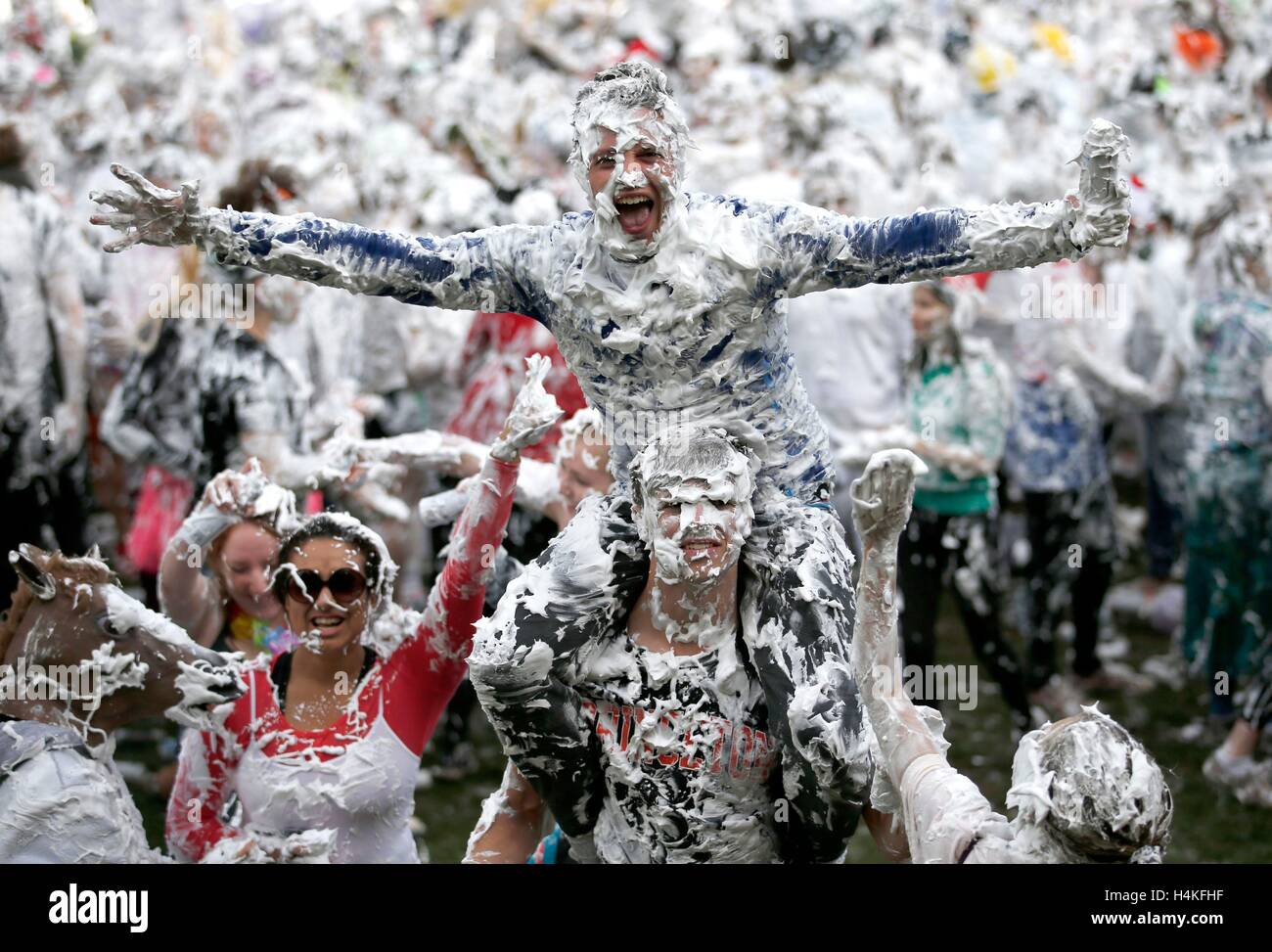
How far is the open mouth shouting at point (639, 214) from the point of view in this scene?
3.88 metres

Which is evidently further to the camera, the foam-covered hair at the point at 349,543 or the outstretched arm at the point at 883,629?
A: the foam-covered hair at the point at 349,543

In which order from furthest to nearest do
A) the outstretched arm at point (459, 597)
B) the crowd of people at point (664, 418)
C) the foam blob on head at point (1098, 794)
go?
the outstretched arm at point (459, 597) < the crowd of people at point (664, 418) < the foam blob on head at point (1098, 794)

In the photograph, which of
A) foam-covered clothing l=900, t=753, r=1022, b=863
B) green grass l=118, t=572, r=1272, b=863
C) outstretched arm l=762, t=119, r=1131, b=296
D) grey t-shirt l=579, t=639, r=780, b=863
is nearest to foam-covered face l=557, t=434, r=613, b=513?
grey t-shirt l=579, t=639, r=780, b=863

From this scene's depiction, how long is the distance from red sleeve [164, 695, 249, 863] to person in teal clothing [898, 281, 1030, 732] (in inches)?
119

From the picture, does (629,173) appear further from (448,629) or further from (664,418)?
(448,629)

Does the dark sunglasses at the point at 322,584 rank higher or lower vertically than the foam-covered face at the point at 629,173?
lower

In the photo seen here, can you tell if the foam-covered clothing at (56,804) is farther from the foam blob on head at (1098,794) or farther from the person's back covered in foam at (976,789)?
the foam blob on head at (1098,794)

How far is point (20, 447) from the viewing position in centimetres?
714

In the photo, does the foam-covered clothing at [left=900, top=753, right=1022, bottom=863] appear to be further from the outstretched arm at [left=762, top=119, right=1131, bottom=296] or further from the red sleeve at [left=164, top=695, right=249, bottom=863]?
the red sleeve at [left=164, top=695, right=249, bottom=863]

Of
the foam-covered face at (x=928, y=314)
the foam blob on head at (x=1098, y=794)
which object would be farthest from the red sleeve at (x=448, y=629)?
the foam-covered face at (x=928, y=314)

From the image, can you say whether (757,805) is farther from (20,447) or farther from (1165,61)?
(1165,61)

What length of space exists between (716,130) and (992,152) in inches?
150
